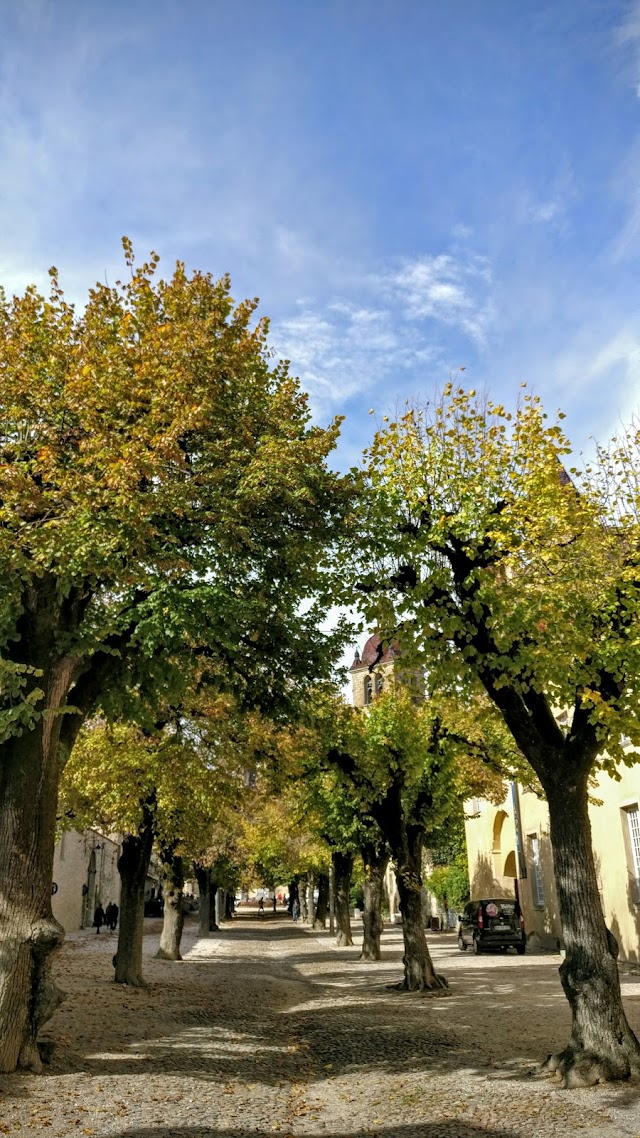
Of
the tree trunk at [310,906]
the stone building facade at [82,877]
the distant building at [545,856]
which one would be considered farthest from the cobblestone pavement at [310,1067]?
the tree trunk at [310,906]

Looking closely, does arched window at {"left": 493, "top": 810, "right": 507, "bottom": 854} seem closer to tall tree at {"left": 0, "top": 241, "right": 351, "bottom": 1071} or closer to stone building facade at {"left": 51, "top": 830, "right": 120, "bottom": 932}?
stone building facade at {"left": 51, "top": 830, "right": 120, "bottom": 932}

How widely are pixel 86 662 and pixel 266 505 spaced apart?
2985 mm

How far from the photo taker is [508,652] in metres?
10.6

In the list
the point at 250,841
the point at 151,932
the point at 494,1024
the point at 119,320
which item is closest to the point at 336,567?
the point at 119,320

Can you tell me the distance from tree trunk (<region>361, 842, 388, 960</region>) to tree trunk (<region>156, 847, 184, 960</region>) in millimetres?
5933

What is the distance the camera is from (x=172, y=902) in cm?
2628

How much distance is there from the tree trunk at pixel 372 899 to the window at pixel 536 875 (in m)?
5.65

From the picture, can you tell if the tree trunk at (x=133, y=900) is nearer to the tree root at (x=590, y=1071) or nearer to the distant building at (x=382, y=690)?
the distant building at (x=382, y=690)

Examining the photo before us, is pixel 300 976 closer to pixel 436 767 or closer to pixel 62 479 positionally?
pixel 436 767

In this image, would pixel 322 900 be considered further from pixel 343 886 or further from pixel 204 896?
pixel 343 886

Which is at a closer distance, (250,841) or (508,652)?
(508,652)

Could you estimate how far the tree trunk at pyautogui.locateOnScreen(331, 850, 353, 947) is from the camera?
35.2 m

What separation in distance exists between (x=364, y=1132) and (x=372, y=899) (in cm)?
2167

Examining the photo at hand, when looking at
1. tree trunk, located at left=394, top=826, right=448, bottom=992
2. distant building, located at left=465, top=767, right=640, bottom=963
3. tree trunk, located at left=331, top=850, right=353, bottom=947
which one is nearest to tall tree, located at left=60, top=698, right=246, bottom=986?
tree trunk, located at left=394, top=826, right=448, bottom=992
